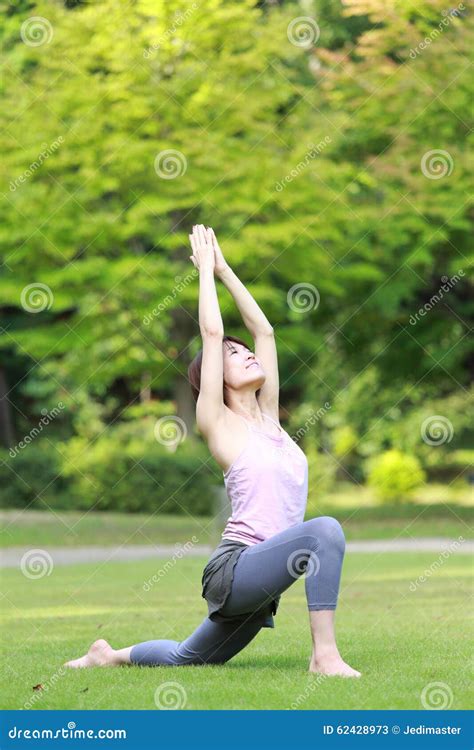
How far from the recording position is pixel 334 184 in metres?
22.0

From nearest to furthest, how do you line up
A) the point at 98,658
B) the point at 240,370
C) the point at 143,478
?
the point at 240,370 → the point at 98,658 → the point at 143,478

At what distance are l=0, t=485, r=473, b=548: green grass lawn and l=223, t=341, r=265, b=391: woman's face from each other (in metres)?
9.99

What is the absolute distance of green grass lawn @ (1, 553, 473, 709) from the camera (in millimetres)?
5859

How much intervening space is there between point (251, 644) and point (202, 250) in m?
2.75

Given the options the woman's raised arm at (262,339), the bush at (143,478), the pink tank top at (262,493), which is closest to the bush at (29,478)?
the bush at (143,478)

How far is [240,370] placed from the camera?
6.74 meters

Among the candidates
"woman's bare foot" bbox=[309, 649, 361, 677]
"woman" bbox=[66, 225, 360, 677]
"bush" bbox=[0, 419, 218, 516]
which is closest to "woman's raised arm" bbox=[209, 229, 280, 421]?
"woman" bbox=[66, 225, 360, 677]

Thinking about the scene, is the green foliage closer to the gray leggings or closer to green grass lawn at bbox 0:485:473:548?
green grass lawn at bbox 0:485:473:548

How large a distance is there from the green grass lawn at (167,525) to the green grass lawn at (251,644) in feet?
10.9

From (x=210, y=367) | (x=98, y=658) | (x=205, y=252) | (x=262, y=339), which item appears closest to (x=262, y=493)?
(x=210, y=367)

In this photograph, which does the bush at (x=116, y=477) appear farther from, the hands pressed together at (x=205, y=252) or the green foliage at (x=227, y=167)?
the hands pressed together at (x=205, y=252)

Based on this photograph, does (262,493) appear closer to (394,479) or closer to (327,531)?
(327,531)

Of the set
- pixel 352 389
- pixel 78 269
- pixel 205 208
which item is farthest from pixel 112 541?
pixel 352 389

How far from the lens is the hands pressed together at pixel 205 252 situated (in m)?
6.73
